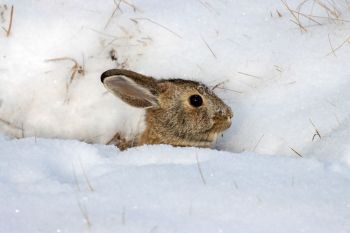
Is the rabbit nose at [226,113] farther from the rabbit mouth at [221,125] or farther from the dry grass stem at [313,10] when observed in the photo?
the dry grass stem at [313,10]

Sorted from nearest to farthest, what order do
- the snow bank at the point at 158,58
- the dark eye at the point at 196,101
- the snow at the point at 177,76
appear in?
the snow at the point at 177,76
the dark eye at the point at 196,101
the snow bank at the point at 158,58

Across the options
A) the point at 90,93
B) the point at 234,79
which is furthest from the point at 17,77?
the point at 234,79

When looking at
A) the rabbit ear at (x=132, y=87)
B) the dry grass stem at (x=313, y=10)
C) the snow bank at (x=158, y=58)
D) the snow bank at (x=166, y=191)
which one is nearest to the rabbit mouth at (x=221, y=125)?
the snow bank at (x=158, y=58)

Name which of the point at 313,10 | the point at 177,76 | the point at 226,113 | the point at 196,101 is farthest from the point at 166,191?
the point at 313,10

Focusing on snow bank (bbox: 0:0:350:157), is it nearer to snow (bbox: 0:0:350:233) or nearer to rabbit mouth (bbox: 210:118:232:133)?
snow (bbox: 0:0:350:233)

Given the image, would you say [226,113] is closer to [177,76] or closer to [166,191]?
[177,76]
